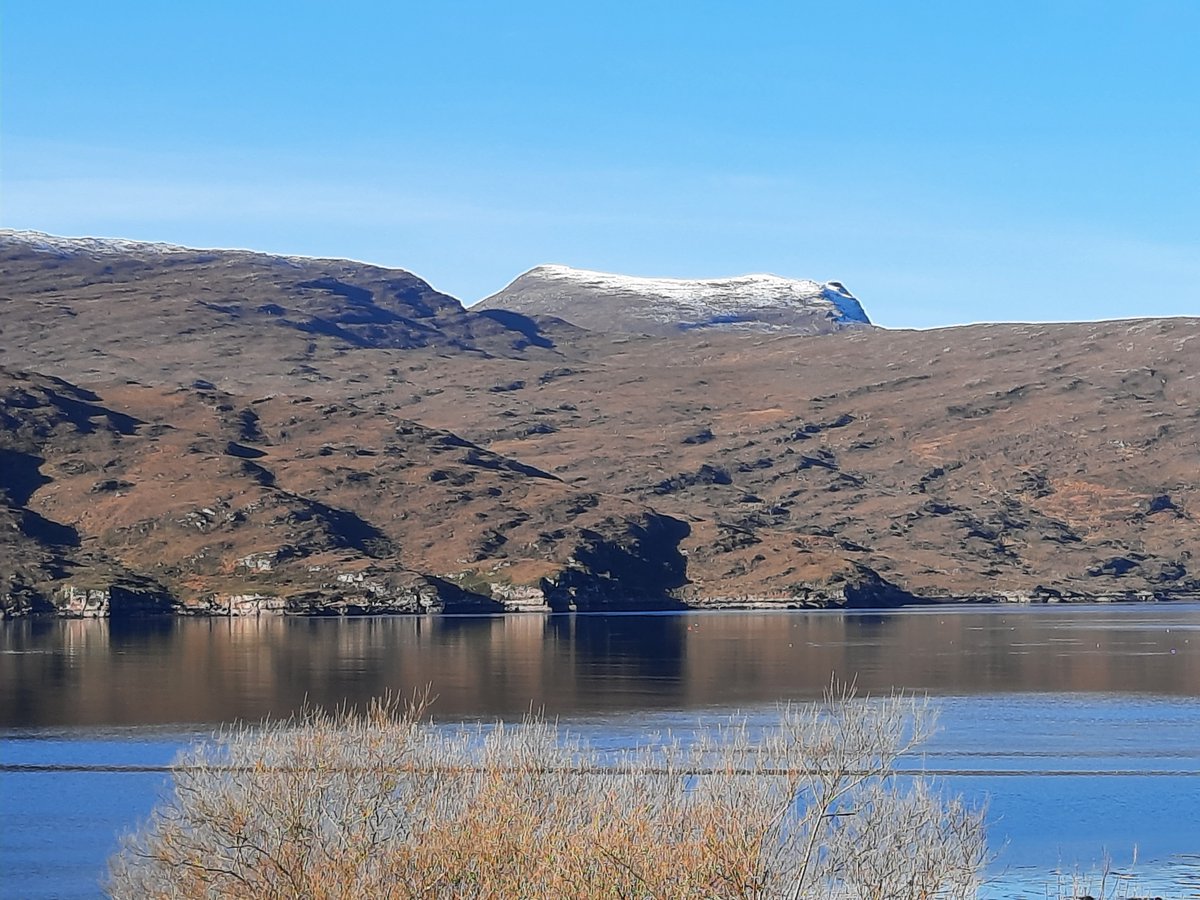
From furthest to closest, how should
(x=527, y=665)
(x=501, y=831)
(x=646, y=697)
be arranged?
(x=527, y=665) < (x=646, y=697) < (x=501, y=831)

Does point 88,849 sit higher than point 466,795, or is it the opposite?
point 466,795

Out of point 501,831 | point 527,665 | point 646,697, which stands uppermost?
point 501,831

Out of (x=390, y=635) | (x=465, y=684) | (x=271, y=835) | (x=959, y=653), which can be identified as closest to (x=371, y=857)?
(x=271, y=835)

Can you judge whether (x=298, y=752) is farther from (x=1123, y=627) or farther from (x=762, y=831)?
(x=1123, y=627)

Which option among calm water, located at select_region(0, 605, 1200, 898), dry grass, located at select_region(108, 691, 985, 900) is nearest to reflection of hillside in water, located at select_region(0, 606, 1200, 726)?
calm water, located at select_region(0, 605, 1200, 898)

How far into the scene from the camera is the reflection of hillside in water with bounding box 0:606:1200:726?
102 m

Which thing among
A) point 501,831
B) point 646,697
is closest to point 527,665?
point 646,697

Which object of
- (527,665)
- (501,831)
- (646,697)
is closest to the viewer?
(501,831)

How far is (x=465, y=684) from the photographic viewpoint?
11319 centimetres

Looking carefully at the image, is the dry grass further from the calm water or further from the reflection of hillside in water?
the reflection of hillside in water

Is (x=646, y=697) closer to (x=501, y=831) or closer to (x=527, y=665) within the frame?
(x=527, y=665)

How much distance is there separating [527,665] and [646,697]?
27.2 meters

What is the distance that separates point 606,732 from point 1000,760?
64.7ft

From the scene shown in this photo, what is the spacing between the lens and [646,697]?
348 feet
